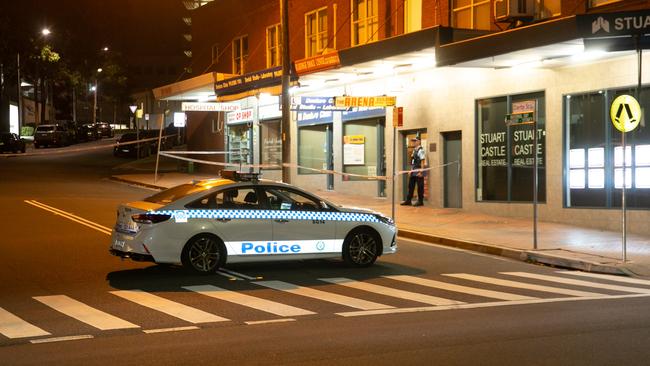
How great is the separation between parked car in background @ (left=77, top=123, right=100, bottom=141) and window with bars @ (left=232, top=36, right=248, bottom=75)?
3686 centimetres

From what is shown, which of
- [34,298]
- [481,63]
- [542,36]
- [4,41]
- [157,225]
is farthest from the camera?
[4,41]

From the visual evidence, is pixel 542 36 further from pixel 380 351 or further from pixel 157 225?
pixel 380 351

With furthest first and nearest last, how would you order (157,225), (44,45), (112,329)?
1. (44,45)
2. (157,225)
3. (112,329)

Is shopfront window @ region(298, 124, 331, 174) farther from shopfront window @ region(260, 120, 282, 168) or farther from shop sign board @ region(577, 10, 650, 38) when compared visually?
shop sign board @ region(577, 10, 650, 38)

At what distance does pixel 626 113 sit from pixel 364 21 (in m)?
15.1

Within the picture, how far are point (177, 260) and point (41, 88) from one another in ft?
232

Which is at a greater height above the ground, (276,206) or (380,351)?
(276,206)

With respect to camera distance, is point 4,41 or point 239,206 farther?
point 4,41

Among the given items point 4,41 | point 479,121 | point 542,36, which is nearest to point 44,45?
point 4,41

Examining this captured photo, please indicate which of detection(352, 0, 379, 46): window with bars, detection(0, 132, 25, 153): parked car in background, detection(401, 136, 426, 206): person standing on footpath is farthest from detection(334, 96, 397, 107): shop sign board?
detection(0, 132, 25, 153): parked car in background

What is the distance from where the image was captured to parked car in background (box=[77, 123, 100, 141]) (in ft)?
240

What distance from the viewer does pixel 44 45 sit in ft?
226

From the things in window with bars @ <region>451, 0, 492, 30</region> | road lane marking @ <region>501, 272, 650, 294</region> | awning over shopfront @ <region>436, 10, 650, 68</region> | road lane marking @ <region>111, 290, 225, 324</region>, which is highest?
window with bars @ <region>451, 0, 492, 30</region>

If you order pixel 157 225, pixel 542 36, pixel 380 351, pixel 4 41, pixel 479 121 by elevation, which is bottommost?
pixel 380 351
